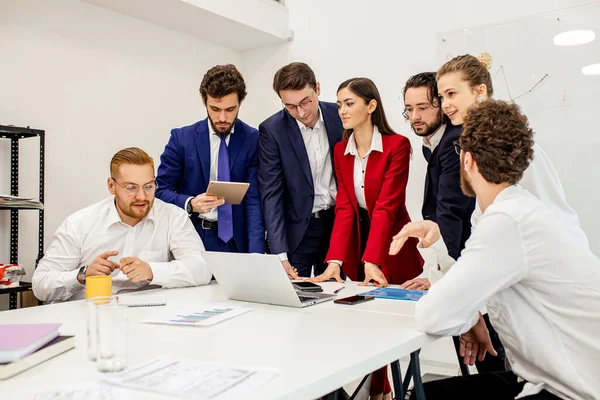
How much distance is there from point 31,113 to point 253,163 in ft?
5.42

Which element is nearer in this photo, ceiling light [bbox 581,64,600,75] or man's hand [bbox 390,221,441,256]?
man's hand [bbox 390,221,441,256]

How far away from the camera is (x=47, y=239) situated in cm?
382

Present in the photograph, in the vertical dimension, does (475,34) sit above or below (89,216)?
above

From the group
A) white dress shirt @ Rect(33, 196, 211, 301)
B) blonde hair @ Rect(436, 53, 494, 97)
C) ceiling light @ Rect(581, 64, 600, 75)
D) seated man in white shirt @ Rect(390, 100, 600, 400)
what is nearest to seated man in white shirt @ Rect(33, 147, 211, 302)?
white dress shirt @ Rect(33, 196, 211, 301)

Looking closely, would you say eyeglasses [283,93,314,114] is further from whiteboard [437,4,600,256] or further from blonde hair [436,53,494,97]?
whiteboard [437,4,600,256]

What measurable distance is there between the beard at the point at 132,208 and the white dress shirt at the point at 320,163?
0.87m

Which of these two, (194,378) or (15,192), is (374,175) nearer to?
(194,378)

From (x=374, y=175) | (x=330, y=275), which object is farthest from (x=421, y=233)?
(x=374, y=175)

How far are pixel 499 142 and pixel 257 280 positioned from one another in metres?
0.82

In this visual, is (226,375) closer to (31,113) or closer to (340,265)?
(340,265)

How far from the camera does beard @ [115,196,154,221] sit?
2412mm

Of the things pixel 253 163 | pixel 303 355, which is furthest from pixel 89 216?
pixel 303 355

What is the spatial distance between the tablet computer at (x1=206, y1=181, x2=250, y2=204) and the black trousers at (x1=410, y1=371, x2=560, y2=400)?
4.07ft

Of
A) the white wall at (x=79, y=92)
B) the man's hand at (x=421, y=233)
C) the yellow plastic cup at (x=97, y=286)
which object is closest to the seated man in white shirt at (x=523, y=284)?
the man's hand at (x=421, y=233)
